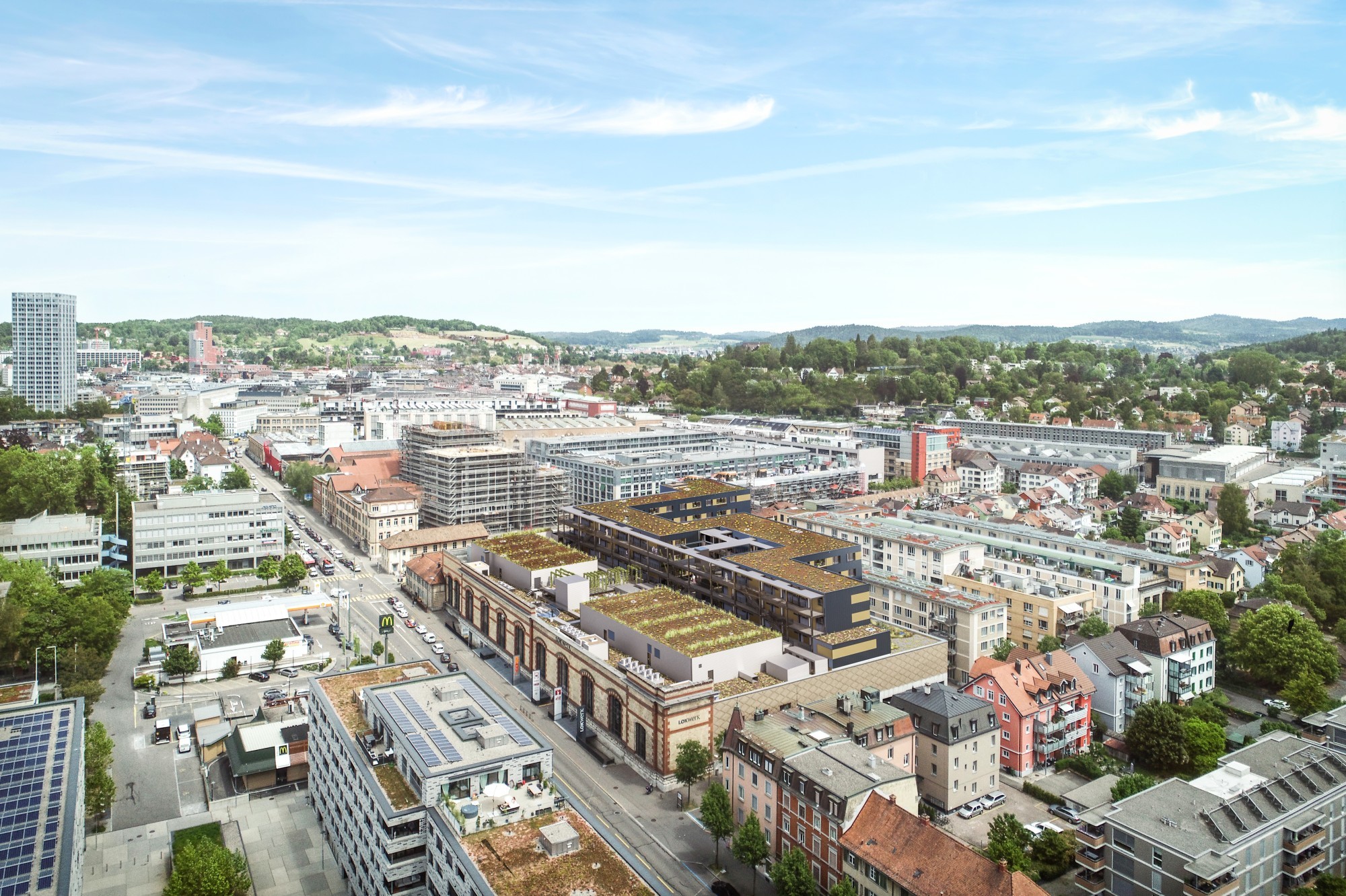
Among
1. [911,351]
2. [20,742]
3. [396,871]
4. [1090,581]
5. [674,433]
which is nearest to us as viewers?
[396,871]

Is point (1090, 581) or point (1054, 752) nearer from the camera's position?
point (1054, 752)

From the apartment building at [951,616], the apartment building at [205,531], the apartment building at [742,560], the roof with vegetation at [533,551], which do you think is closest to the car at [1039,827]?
the apartment building at [742,560]

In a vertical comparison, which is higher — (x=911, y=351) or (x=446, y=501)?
(x=911, y=351)

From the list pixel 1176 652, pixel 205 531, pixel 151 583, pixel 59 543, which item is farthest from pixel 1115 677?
pixel 59 543

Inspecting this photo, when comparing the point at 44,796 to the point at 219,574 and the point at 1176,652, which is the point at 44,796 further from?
the point at 1176,652

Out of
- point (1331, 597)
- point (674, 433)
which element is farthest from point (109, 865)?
point (674, 433)

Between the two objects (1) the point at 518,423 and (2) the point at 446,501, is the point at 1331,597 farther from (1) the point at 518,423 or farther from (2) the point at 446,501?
(1) the point at 518,423

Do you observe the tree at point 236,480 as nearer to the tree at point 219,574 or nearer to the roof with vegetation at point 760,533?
the tree at point 219,574
